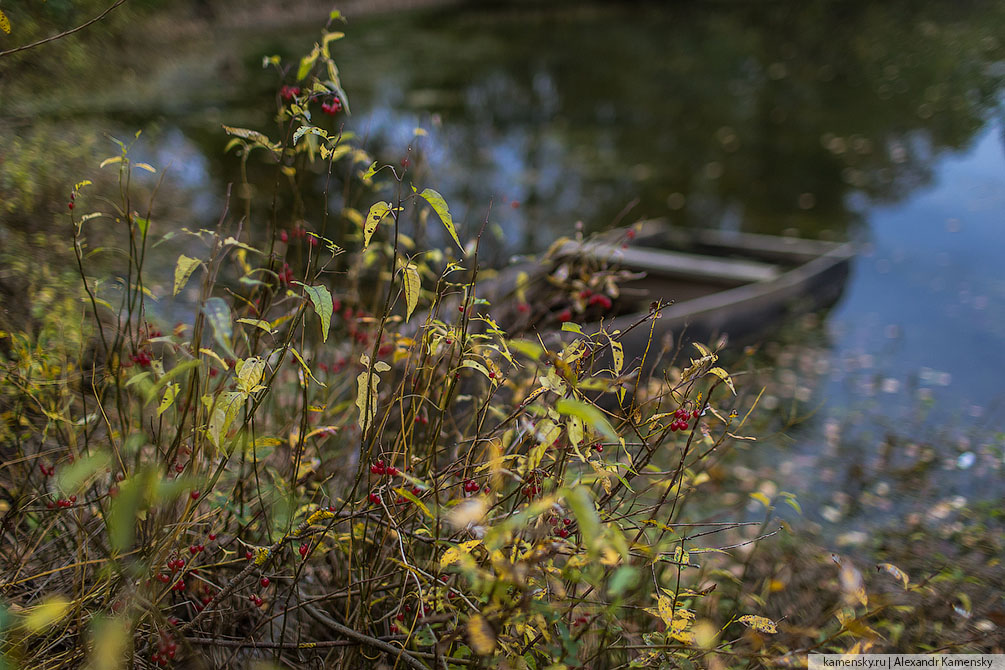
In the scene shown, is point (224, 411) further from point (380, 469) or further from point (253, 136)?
point (253, 136)

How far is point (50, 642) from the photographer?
1.51 meters

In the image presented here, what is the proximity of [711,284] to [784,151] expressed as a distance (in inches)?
254

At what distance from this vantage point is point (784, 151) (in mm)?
10906

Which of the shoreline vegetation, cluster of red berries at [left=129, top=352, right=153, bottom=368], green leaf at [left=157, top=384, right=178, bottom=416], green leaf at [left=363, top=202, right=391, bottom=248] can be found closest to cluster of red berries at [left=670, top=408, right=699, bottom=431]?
the shoreline vegetation

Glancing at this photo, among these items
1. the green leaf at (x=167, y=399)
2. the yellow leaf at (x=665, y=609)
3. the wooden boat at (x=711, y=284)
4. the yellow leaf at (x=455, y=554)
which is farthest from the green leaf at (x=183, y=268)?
the wooden boat at (x=711, y=284)

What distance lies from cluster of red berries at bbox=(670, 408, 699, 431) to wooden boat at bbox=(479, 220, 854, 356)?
5.85 feet

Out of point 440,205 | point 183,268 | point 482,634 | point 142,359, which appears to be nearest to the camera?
point 482,634

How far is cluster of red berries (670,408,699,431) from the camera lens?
57.6 inches

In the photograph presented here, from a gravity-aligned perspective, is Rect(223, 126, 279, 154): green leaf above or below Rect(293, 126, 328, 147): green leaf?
below

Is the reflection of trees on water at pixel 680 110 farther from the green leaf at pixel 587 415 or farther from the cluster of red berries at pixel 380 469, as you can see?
the green leaf at pixel 587 415

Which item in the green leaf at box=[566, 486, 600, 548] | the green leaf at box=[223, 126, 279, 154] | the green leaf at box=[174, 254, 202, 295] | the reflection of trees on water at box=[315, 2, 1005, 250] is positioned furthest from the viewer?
the reflection of trees on water at box=[315, 2, 1005, 250]

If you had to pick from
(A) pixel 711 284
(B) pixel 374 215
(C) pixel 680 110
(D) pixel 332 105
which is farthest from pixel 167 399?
(C) pixel 680 110

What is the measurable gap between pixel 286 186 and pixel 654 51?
40.6 ft

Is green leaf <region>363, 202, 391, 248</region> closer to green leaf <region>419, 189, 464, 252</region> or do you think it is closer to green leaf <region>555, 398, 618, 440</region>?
green leaf <region>419, 189, 464, 252</region>
